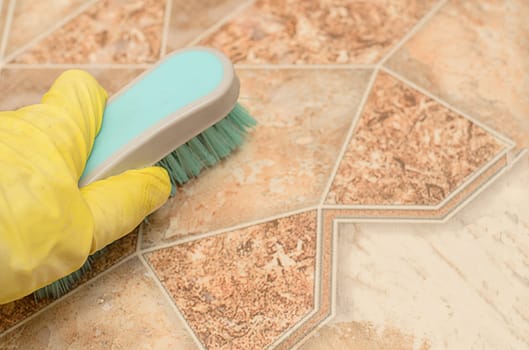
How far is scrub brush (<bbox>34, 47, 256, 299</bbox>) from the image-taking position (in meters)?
0.82

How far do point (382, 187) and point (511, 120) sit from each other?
0.23m

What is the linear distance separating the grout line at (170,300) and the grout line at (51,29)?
0.44 metres

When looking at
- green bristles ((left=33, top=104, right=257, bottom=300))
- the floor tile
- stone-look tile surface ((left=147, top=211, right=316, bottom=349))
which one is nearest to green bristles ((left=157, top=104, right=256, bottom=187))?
green bristles ((left=33, top=104, right=257, bottom=300))

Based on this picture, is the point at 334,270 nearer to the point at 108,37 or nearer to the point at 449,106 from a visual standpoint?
the point at 449,106

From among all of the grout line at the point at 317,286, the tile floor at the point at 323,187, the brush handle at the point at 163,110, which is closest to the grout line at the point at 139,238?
the tile floor at the point at 323,187

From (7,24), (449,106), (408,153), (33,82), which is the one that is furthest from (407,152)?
(7,24)

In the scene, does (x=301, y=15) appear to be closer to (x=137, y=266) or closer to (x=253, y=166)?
(x=253, y=166)

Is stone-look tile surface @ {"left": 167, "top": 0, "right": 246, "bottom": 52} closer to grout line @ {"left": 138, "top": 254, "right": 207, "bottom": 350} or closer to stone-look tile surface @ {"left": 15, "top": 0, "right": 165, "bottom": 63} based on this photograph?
stone-look tile surface @ {"left": 15, "top": 0, "right": 165, "bottom": 63}

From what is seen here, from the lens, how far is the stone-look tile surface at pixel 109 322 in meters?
0.82

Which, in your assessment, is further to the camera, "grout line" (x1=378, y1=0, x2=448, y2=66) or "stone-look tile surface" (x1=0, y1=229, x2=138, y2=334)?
"grout line" (x1=378, y1=0, x2=448, y2=66)

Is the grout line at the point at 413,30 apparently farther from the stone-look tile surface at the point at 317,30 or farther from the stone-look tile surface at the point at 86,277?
the stone-look tile surface at the point at 86,277

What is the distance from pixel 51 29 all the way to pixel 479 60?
712 millimetres

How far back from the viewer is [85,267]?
0.86 m

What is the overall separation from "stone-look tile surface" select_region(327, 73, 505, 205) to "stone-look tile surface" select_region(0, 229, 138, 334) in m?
0.29
